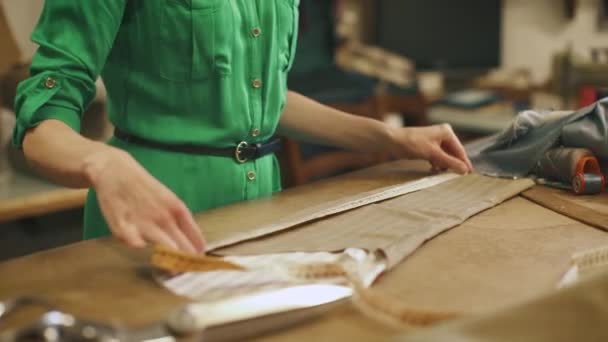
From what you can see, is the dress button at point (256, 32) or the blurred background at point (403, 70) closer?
the dress button at point (256, 32)

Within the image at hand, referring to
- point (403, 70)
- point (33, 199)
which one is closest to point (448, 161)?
point (33, 199)

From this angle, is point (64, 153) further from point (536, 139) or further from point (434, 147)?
point (536, 139)

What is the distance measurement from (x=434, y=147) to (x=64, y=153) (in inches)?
20.9

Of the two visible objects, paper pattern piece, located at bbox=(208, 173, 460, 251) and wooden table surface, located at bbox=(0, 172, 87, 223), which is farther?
wooden table surface, located at bbox=(0, 172, 87, 223)

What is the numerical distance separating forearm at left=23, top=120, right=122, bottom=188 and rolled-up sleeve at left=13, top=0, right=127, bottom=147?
2cm

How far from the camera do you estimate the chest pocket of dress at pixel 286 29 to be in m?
0.93

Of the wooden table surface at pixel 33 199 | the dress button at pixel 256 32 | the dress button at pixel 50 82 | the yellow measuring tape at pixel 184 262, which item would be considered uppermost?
the dress button at pixel 256 32

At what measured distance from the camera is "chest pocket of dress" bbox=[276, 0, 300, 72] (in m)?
0.93

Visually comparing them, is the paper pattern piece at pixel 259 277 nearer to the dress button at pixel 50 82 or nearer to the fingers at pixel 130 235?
the fingers at pixel 130 235

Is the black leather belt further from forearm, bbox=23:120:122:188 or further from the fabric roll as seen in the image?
the fabric roll

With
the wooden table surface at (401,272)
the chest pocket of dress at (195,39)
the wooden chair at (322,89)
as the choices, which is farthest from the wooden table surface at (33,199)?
the wooden table surface at (401,272)

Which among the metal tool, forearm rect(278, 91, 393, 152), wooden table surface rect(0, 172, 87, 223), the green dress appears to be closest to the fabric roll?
forearm rect(278, 91, 393, 152)

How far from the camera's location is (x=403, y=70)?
3.14m

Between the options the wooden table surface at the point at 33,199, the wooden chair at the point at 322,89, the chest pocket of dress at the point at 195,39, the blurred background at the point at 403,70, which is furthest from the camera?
the blurred background at the point at 403,70
